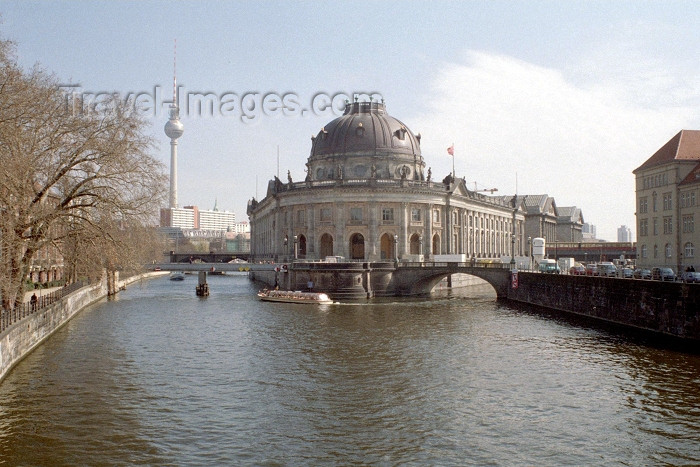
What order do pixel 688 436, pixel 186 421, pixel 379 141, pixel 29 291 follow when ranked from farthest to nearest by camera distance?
pixel 379 141, pixel 29 291, pixel 186 421, pixel 688 436

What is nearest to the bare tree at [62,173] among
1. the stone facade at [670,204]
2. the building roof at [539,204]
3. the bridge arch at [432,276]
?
the bridge arch at [432,276]

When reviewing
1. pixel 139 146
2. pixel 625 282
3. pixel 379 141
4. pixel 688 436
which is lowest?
pixel 688 436

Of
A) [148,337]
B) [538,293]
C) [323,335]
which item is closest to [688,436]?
[323,335]

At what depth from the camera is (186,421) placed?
26766mm

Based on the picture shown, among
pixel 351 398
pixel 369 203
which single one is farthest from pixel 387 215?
pixel 351 398

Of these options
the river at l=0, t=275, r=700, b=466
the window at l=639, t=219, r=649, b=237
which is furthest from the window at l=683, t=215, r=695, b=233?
the river at l=0, t=275, r=700, b=466

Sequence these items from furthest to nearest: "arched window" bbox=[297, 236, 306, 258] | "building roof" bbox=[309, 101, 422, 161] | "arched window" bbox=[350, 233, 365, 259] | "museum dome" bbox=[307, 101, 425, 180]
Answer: "building roof" bbox=[309, 101, 422, 161] < "museum dome" bbox=[307, 101, 425, 180] < "arched window" bbox=[297, 236, 306, 258] < "arched window" bbox=[350, 233, 365, 259]

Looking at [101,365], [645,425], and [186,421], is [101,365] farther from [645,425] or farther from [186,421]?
[645,425]

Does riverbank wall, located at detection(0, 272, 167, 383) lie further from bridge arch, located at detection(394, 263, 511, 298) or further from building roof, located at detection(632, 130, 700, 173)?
building roof, located at detection(632, 130, 700, 173)

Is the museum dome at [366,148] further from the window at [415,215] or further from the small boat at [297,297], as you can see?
the small boat at [297,297]

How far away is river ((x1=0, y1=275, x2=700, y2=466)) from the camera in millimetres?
23359

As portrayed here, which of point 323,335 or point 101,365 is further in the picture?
point 323,335

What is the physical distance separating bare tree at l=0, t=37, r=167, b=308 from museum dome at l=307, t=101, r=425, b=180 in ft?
191

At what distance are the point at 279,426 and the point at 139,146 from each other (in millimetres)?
26881
